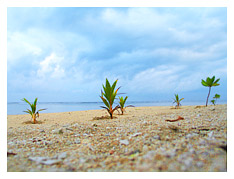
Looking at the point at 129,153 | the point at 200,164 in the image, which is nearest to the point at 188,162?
the point at 200,164

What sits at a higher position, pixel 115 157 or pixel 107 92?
pixel 107 92

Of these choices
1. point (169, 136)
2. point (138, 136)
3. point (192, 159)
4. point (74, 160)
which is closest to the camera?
point (192, 159)

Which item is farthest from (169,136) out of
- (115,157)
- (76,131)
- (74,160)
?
(76,131)

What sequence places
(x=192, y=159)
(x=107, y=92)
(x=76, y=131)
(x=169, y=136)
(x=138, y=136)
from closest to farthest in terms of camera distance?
(x=192, y=159)
(x=169, y=136)
(x=138, y=136)
(x=76, y=131)
(x=107, y=92)

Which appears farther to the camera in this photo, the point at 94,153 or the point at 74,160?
the point at 94,153

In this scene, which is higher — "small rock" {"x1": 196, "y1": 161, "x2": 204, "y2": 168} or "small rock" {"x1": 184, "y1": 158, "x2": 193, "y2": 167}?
"small rock" {"x1": 184, "y1": 158, "x2": 193, "y2": 167}

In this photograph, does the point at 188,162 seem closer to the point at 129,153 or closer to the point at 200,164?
the point at 200,164

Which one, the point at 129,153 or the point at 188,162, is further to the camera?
the point at 129,153

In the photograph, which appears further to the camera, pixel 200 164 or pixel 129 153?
pixel 129 153

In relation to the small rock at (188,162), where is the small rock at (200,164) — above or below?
below
